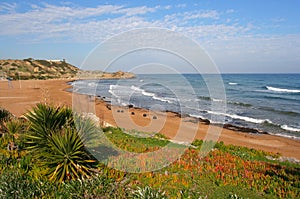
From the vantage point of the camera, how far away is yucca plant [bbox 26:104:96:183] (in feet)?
21.6

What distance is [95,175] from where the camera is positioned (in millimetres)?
6605

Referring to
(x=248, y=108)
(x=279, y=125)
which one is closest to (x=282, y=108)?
(x=248, y=108)

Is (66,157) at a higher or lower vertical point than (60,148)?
lower

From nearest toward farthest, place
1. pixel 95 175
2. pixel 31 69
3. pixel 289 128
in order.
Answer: pixel 95 175, pixel 289 128, pixel 31 69

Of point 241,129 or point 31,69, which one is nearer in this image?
point 241,129

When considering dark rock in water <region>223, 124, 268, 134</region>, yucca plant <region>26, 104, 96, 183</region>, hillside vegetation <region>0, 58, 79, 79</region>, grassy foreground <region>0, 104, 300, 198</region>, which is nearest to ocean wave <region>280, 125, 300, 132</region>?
dark rock in water <region>223, 124, 268, 134</region>

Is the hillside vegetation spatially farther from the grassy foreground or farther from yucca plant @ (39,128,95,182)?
yucca plant @ (39,128,95,182)

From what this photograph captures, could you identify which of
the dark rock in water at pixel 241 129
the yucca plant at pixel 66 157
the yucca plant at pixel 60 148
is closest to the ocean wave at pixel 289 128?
the dark rock in water at pixel 241 129

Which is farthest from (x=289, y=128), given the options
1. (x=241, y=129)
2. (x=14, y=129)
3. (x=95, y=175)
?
(x=14, y=129)

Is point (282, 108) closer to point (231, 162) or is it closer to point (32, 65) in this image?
point (231, 162)

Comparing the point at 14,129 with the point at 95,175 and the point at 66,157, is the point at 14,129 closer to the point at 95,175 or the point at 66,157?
the point at 66,157

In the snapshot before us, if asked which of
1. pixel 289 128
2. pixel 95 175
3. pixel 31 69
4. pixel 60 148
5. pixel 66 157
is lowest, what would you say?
pixel 289 128

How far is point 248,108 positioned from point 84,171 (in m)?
32.5

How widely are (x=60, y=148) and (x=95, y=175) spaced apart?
3.61ft
